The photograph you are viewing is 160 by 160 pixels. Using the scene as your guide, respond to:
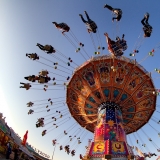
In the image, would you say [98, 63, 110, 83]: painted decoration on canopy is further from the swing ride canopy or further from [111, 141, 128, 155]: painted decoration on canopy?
[111, 141, 128, 155]: painted decoration on canopy

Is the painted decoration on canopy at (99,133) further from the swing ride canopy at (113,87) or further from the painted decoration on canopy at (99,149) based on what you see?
the swing ride canopy at (113,87)

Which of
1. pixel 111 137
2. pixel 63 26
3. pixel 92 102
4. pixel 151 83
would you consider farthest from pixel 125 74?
pixel 63 26

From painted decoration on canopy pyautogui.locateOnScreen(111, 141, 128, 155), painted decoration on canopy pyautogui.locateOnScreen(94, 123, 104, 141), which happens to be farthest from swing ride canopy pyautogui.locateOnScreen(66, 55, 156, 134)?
painted decoration on canopy pyautogui.locateOnScreen(111, 141, 128, 155)

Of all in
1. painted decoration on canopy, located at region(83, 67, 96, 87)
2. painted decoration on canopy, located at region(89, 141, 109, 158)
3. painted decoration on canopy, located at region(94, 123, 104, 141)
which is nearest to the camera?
painted decoration on canopy, located at region(89, 141, 109, 158)

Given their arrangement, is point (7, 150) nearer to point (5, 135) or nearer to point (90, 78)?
point (5, 135)

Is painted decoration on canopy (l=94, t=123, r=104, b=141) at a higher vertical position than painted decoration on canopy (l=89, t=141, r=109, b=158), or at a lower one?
higher

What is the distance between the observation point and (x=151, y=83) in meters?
19.8

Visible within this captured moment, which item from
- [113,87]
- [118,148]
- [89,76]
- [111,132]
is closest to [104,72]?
[89,76]

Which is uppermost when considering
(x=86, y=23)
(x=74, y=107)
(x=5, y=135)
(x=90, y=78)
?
(x=86, y=23)

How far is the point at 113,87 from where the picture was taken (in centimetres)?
1955

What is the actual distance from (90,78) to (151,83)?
677 centimetres

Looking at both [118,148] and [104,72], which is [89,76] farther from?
[118,148]

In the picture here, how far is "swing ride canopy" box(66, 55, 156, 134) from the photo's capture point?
63.2ft

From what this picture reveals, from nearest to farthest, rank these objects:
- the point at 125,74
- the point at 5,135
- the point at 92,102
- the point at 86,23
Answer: the point at 86,23 < the point at 5,135 < the point at 125,74 < the point at 92,102
